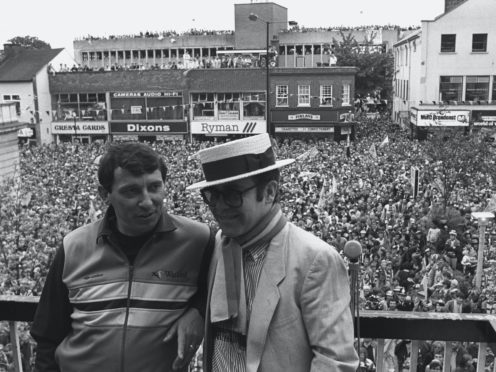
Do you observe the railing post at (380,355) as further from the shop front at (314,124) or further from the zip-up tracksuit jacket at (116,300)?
the shop front at (314,124)

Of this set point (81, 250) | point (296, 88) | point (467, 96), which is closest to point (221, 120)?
point (296, 88)

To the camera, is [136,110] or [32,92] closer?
[136,110]

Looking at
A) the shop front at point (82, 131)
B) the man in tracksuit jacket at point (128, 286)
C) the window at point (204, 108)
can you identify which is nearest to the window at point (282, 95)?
the window at point (204, 108)

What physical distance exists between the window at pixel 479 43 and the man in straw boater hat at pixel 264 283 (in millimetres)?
40880

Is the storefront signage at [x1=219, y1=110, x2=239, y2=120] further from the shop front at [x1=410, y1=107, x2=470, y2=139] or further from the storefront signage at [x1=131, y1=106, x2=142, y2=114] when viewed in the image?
the shop front at [x1=410, y1=107, x2=470, y2=139]

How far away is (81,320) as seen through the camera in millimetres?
2840

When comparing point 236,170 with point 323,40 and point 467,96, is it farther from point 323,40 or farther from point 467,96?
point 323,40

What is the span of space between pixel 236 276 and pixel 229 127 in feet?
133

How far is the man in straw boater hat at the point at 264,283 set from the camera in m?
2.38

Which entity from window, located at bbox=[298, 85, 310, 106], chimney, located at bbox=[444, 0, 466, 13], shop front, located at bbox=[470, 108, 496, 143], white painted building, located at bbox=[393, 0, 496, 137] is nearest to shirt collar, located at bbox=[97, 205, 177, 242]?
shop front, located at bbox=[470, 108, 496, 143]

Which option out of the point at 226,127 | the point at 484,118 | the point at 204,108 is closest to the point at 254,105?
the point at 226,127

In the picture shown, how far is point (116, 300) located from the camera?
2791 millimetres

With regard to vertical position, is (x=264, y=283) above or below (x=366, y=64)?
below

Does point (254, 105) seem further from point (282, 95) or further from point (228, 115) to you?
point (282, 95)
